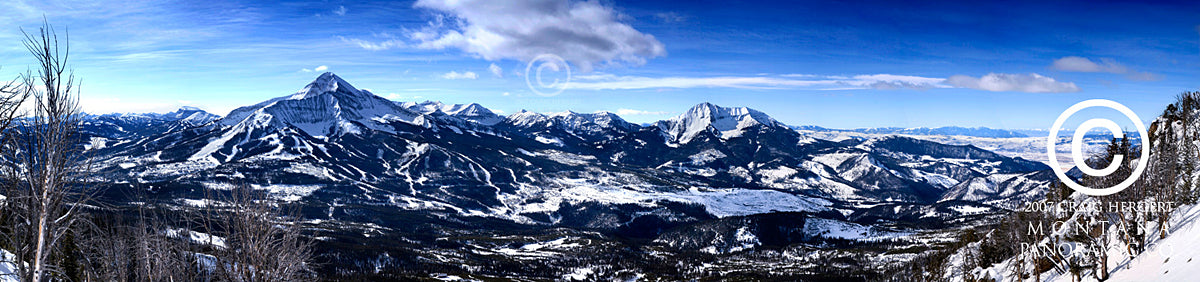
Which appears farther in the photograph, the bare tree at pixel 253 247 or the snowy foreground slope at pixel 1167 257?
the snowy foreground slope at pixel 1167 257

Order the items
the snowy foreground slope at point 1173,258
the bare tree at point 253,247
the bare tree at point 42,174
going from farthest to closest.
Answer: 1. the snowy foreground slope at point 1173,258
2. the bare tree at point 253,247
3. the bare tree at point 42,174

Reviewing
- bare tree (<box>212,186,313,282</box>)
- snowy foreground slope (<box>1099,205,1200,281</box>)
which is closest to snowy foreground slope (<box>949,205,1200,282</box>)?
snowy foreground slope (<box>1099,205,1200,281</box>)

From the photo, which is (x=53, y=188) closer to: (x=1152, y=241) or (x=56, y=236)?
(x=56, y=236)

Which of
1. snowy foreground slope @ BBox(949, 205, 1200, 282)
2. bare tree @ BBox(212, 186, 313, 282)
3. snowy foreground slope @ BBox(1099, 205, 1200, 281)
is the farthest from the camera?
snowy foreground slope @ BBox(949, 205, 1200, 282)

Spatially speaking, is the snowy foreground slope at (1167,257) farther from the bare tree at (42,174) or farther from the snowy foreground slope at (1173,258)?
the bare tree at (42,174)

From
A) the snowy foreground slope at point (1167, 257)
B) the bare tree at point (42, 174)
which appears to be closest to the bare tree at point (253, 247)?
the bare tree at point (42, 174)

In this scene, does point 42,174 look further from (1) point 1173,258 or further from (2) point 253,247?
(1) point 1173,258

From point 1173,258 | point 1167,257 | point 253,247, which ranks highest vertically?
point 253,247

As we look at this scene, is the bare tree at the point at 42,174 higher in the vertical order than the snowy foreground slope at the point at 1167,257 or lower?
higher

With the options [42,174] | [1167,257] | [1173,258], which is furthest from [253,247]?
[1167,257]

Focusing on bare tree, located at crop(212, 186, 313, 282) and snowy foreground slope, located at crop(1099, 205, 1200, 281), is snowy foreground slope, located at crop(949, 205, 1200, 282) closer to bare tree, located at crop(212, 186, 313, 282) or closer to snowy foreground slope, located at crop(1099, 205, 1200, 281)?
snowy foreground slope, located at crop(1099, 205, 1200, 281)

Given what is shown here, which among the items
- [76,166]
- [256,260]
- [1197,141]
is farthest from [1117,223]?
[76,166]
